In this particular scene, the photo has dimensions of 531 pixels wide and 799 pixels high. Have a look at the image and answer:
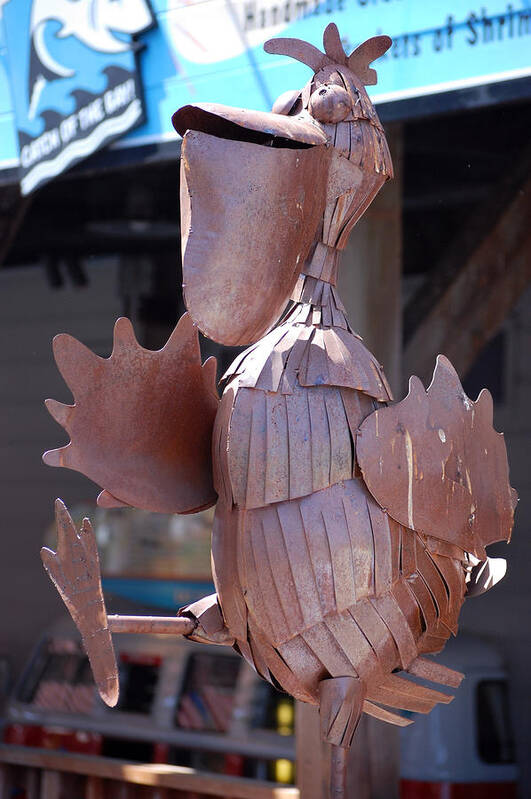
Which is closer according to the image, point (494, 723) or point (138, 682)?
point (494, 723)

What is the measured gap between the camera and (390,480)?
1485 millimetres

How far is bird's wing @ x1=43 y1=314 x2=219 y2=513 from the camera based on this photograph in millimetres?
1597

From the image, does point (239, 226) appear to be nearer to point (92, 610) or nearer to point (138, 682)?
point (92, 610)

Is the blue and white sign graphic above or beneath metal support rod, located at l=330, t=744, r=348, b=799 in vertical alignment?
above

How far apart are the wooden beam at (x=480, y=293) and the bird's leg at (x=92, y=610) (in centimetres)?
180

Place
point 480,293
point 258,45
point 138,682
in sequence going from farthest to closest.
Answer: point 138,682 < point 480,293 < point 258,45

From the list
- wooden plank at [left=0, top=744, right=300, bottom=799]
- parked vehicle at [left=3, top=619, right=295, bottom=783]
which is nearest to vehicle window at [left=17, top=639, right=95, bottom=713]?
parked vehicle at [left=3, top=619, right=295, bottom=783]

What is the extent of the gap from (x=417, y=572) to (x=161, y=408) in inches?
→ 17.2

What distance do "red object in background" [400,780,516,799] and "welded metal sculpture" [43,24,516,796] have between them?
195 cm

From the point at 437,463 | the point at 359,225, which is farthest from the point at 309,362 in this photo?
the point at 359,225

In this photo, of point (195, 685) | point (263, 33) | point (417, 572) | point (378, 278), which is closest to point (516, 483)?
point (378, 278)

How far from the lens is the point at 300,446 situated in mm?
1480

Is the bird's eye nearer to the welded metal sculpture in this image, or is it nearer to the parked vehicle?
the welded metal sculpture

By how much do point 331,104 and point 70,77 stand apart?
1.75 metres
